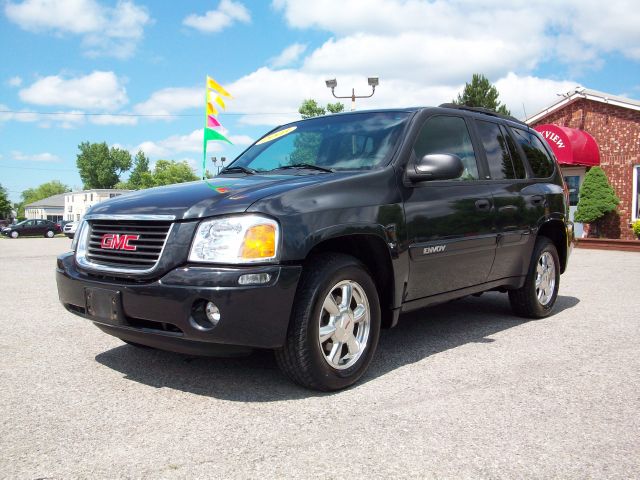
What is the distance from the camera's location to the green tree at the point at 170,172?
99.2 metres

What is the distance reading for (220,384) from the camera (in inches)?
143

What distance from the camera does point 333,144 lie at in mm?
4414

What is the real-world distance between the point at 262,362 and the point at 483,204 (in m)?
2.10

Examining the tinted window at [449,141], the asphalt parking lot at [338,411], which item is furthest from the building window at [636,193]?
the tinted window at [449,141]

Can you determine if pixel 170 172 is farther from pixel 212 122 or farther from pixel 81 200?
pixel 212 122

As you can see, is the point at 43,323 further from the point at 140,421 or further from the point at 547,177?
the point at 547,177

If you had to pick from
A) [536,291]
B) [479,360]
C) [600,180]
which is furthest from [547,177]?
[600,180]

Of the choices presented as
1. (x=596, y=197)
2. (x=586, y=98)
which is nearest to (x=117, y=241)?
(x=596, y=197)

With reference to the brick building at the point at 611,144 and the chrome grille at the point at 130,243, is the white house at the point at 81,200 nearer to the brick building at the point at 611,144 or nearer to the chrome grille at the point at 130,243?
the brick building at the point at 611,144

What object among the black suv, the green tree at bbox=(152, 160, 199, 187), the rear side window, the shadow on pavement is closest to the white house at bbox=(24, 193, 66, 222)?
the green tree at bbox=(152, 160, 199, 187)

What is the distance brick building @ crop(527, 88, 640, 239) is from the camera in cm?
1788

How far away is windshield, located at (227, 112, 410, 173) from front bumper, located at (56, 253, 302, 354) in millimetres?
1252

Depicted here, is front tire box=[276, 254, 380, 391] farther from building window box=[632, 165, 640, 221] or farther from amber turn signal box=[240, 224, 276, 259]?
building window box=[632, 165, 640, 221]

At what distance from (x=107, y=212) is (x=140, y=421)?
4.19ft
